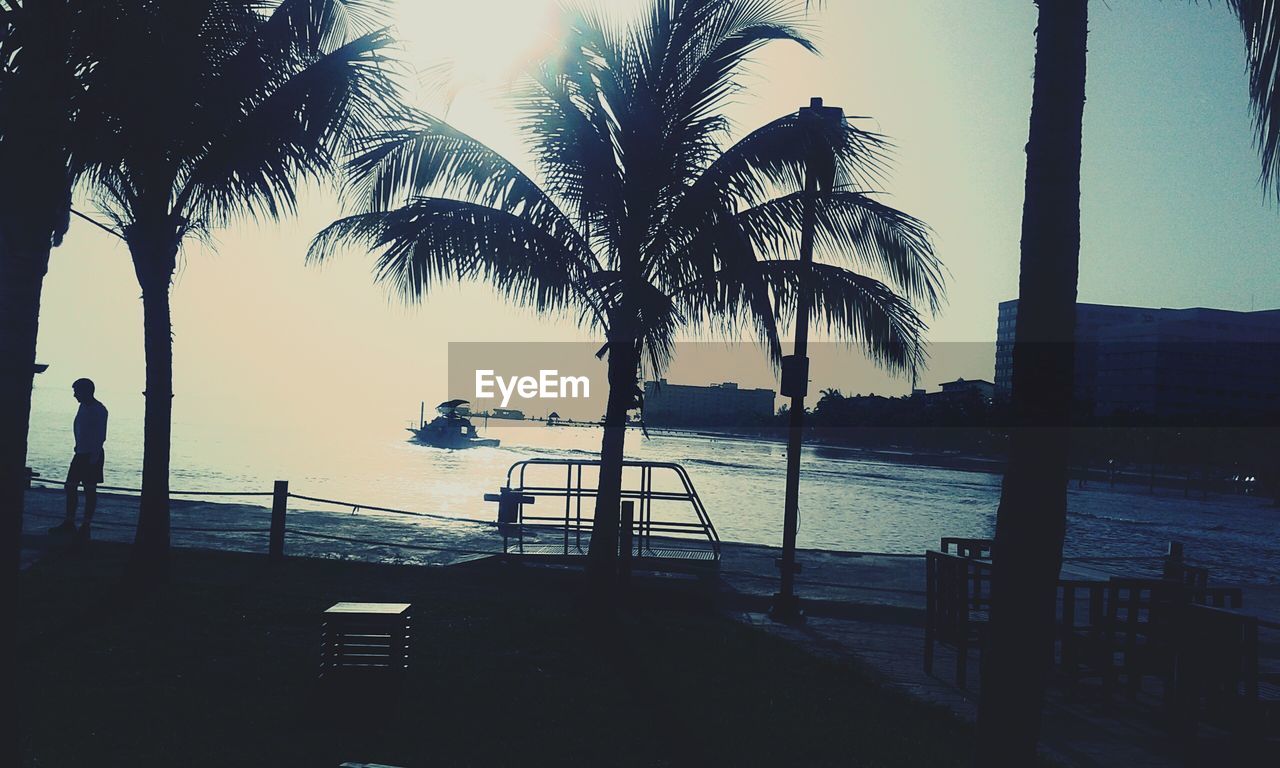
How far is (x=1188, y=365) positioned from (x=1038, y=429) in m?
178

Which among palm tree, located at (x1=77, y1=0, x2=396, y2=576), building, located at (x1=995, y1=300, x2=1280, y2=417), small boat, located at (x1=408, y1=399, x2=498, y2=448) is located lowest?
small boat, located at (x1=408, y1=399, x2=498, y2=448)

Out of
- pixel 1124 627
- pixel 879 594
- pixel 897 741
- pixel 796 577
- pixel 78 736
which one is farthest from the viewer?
pixel 796 577

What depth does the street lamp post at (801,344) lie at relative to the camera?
9898 mm

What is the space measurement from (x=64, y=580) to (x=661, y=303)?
6.85m

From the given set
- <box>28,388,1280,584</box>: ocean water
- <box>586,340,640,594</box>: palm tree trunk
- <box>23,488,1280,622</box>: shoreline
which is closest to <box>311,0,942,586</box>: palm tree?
<box>586,340,640,594</box>: palm tree trunk

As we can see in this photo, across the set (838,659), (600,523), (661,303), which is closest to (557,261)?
(661,303)

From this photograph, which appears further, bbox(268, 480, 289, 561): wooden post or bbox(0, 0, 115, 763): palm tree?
bbox(268, 480, 289, 561): wooden post

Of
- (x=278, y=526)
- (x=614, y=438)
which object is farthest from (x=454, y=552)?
(x=614, y=438)

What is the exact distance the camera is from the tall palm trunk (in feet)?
33.0

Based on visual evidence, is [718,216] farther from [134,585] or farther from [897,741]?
[134,585]

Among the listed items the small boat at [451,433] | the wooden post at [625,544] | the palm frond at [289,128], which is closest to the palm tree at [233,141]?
the palm frond at [289,128]

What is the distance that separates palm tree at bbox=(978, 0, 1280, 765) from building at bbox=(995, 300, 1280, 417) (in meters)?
162

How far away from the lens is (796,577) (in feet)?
45.7

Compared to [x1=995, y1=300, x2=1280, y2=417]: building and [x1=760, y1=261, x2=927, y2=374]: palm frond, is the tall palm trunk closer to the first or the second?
[x1=760, y1=261, x2=927, y2=374]: palm frond
